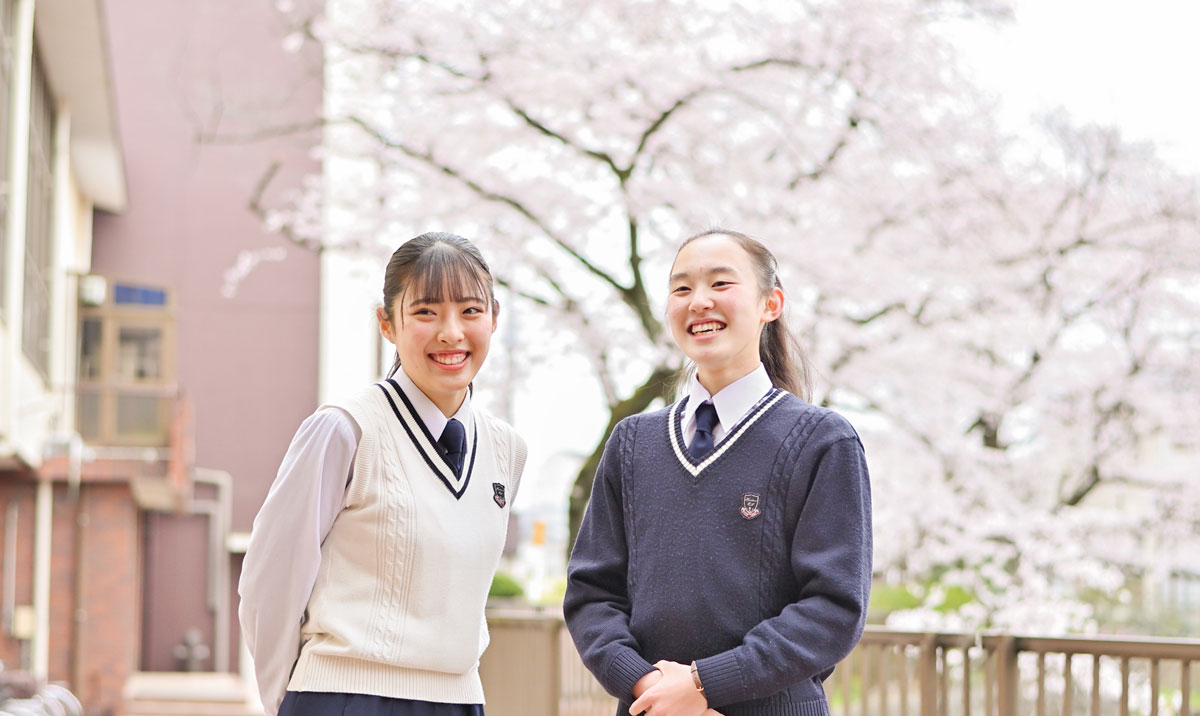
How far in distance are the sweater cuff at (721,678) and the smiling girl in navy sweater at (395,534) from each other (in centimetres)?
41

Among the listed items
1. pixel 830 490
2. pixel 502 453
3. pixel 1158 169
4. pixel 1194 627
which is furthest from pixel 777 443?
pixel 1194 627

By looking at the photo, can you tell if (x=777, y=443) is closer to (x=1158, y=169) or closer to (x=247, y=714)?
(x=1158, y=169)

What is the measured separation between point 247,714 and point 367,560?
40.1 ft

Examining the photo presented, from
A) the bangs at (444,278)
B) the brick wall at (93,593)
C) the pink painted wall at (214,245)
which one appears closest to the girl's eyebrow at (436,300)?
the bangs at (444,278)

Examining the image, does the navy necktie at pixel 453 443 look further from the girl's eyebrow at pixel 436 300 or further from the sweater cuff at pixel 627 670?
the sweater cuff at pixel 627 670

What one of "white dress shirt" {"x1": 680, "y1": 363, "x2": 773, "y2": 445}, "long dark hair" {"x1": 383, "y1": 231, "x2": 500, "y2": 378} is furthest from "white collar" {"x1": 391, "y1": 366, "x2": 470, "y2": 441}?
"white dress shirt" {"x1": 680, "y1": 363, "x2": 773, "y2": 445}

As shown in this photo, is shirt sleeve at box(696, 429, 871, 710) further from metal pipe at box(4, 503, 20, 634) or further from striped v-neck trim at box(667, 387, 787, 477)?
metal pipe at box(4, 503, 20, 634)

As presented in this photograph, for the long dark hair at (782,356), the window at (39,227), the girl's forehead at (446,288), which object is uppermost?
the window at (39,227)

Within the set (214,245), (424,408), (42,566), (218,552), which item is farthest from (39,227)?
(424,408)

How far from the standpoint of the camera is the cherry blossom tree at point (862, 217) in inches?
304

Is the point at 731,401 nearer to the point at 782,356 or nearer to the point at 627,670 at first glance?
the point at 782,356

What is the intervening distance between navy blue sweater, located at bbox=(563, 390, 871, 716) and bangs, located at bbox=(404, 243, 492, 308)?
427mm

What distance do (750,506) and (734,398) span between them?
22cm

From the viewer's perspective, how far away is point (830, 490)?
198 centimetres
